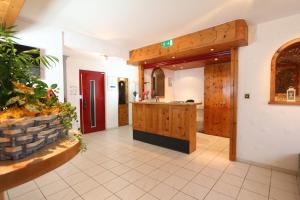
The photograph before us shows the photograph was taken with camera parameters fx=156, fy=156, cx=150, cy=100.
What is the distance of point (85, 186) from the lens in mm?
2193

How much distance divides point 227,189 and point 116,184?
1540 mm

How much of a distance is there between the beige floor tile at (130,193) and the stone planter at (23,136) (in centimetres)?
154

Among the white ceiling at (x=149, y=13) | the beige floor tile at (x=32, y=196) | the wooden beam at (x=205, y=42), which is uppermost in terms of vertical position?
the white ceiling at (x=149, y=13)

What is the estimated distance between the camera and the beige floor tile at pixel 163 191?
1.98m

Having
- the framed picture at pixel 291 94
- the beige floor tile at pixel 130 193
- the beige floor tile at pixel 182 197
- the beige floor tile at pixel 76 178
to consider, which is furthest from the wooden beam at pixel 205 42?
the beige floor tile at pixel 76 178

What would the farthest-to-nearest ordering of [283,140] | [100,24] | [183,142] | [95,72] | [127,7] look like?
[95,72]
[183,142]
[100,24]
[283,140]
[127,7]

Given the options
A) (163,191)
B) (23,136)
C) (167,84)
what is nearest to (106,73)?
(167,84)

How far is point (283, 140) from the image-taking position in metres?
2.60

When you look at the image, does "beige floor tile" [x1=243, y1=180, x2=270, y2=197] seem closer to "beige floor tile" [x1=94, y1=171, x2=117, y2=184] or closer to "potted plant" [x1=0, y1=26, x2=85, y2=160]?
"beige floor tile" [x1=94, y1=171, x2=117, y2=184]

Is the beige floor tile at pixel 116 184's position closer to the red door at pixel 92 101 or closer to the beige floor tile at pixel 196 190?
the beige floor tile at pixel 196 190

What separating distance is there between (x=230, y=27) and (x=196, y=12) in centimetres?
71

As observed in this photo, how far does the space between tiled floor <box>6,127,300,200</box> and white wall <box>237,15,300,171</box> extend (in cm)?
31

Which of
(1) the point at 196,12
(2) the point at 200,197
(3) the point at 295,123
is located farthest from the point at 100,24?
(3) the point at 295,123

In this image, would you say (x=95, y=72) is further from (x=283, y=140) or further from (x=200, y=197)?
(x=283, y=140)
